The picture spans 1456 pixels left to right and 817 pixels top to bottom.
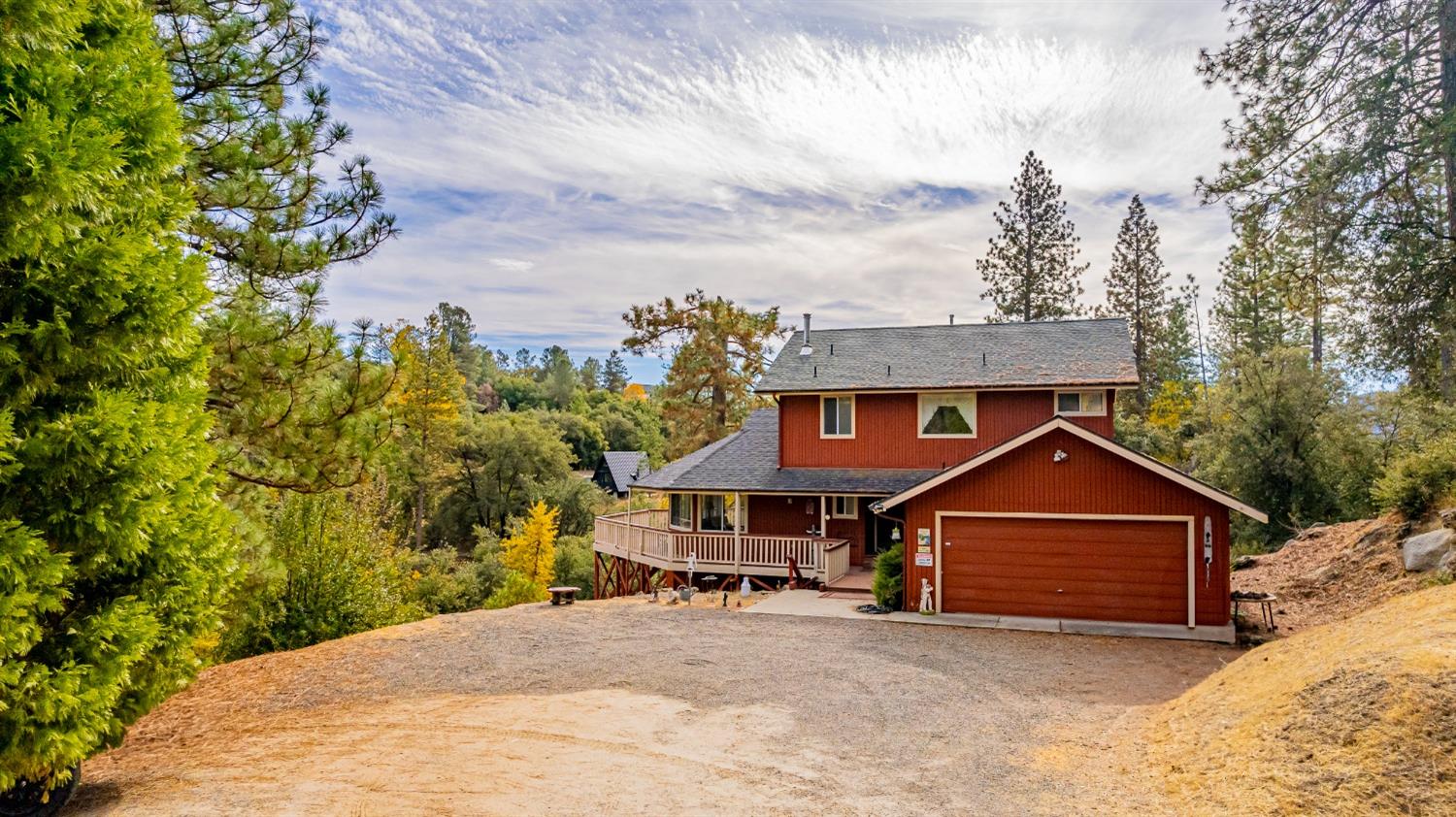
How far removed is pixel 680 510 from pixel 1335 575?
15551mm

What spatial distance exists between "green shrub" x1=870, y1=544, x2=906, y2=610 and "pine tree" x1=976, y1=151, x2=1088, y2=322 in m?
27.0

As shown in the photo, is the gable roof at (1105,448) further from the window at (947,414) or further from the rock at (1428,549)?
the window at (947,414)

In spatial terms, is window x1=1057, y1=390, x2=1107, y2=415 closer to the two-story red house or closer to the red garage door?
the two-story red house

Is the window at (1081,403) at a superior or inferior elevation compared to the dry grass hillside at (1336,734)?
superior

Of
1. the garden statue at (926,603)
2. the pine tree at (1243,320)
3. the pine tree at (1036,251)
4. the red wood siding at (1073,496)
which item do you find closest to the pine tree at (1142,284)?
the pine tree at (1243,320)

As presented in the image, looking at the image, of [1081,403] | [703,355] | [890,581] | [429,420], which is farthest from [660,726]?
[429,420]

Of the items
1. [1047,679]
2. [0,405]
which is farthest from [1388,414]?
[0,405]

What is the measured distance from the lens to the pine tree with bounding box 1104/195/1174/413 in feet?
132

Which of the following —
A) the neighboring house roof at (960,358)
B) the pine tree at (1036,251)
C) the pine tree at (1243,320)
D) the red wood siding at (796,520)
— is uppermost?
the pine tree at (1036,251)

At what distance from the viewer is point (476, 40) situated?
14.3 m

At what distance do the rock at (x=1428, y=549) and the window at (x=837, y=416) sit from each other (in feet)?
36.8

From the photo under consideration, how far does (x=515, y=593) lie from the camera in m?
25.6

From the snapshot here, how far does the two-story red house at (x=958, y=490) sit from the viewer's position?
12984 mm

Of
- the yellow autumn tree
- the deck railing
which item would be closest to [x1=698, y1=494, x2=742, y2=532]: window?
the deck railing
